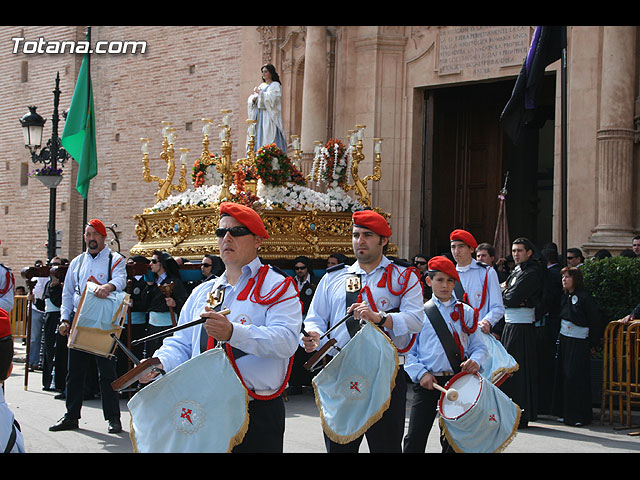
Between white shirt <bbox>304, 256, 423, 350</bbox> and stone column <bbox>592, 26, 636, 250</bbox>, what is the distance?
9.39m

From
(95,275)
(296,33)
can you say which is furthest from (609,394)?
(296,33)

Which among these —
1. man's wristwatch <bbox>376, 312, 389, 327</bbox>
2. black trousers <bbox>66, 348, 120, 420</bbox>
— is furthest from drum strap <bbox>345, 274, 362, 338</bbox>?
black trousers <bbox>66, 348, 120, 420</bbox>

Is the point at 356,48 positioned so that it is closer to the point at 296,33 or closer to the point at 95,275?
the point at 296,33

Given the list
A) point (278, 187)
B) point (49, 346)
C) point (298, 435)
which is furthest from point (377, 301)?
point (49, 346)

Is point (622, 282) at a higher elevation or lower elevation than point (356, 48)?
lower

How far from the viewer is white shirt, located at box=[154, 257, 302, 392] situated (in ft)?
14.5

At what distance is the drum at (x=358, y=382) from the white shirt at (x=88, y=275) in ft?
14.8

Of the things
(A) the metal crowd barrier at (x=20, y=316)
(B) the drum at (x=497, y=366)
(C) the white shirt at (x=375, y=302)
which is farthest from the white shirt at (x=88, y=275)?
(A) the metal crowd barrier at (x=20, y=316)

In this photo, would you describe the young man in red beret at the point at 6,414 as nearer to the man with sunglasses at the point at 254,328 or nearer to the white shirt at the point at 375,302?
the man with sunglasses at the point at 254,328

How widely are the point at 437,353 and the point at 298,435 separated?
2.99 meters

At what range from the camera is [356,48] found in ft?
62.4

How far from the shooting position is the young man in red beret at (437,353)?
6105 mm

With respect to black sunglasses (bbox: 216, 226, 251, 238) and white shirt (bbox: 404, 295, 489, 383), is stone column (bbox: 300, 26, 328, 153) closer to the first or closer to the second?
white shirt (bbox: 404, 295, 489, 383)

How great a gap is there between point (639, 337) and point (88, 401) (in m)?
6.93
